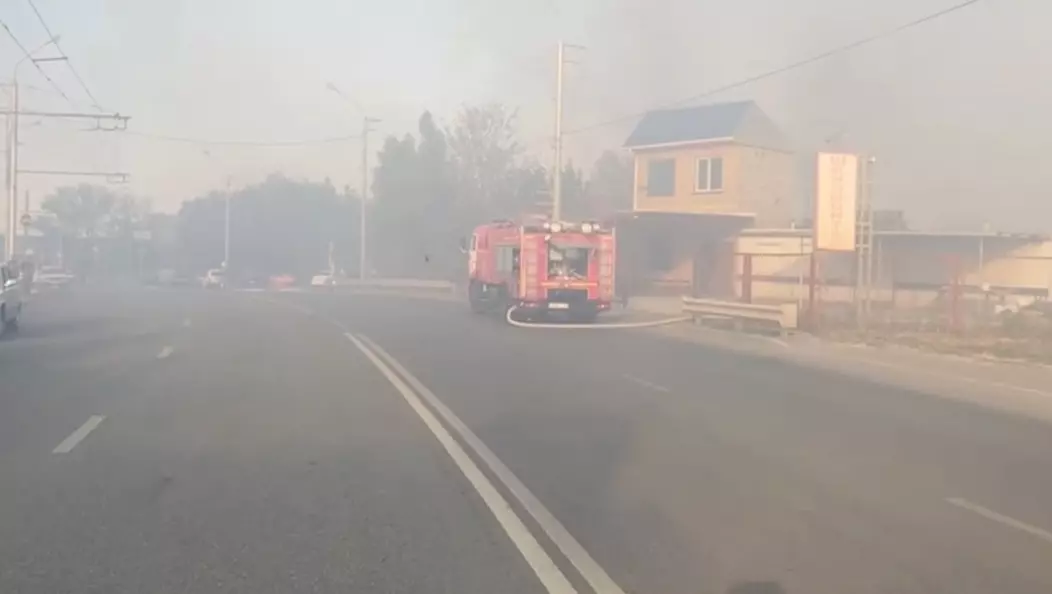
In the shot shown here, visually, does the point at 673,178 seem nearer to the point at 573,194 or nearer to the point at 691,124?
the point at 691,124

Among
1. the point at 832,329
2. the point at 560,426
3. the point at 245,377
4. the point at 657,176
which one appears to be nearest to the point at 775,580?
the point at 560,426

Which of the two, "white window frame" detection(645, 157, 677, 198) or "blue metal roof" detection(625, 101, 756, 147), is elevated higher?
"blue metal roof" detection(625, 101, 756, 147)

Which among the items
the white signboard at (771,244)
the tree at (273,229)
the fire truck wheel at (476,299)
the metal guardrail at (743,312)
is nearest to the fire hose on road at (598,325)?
the metal guardrail at (743,312)

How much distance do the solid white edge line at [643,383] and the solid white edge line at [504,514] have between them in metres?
3.95

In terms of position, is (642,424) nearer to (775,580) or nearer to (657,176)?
(775,580)

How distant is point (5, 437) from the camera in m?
12.0

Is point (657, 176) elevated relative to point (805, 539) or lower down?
elevated

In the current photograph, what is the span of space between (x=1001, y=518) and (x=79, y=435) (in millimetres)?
8546

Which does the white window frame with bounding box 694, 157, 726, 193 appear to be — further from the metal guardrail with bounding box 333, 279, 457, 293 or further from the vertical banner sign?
the vertical banner sign

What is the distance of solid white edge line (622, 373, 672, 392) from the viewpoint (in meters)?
17.4

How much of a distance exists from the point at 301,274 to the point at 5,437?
9253cm

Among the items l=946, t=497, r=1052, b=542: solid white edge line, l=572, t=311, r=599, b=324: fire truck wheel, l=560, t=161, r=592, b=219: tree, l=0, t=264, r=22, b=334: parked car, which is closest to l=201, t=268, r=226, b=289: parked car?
l=560, t=161, r=592, b=219: tree

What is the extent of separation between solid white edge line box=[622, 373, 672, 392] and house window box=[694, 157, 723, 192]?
36.0 metres

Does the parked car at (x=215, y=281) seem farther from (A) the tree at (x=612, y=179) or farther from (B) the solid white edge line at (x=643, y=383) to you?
→ (B) the solid white edge line at (x=643, y=383)
